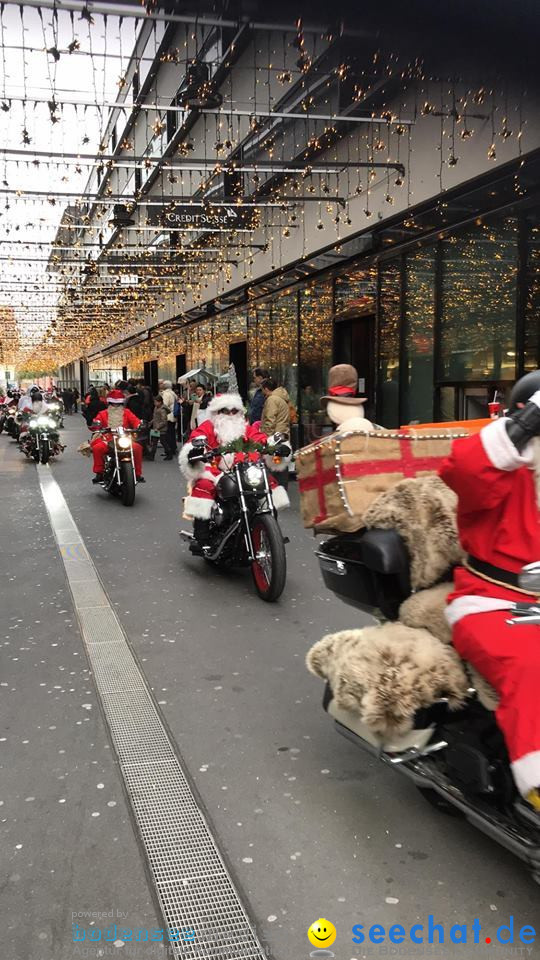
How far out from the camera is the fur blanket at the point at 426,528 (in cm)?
284

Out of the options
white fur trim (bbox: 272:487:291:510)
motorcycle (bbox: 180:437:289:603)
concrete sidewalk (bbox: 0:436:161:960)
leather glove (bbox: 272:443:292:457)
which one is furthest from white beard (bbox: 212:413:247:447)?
concrete sidewalk (bbox: 0:436:161:960)

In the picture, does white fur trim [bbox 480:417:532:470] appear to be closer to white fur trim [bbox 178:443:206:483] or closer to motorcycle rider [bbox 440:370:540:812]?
motorcycle rider [bbox 440:370:540:812]

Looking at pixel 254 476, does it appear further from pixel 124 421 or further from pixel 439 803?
pixel 124 421

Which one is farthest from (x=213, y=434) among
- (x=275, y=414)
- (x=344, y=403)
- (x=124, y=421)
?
(x=275, y=414)

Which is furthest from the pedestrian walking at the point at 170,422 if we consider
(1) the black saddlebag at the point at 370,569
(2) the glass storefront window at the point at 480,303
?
(1) the black saddlebag at the point at 370,569

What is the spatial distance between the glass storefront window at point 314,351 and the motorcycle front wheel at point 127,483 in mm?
5961

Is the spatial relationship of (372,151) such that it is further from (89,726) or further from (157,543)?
(89,726)

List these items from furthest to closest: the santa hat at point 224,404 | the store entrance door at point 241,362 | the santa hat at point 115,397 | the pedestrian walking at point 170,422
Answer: the store entrance door at point 241,362, the pedestrian walking at point 170,422, the santa hat at point 115,397, the santa hat at point 224,404

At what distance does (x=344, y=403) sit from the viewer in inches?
168

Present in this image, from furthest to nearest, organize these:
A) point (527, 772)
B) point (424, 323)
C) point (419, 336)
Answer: point (419, 336) → point (424, 323) → point (527, 772)

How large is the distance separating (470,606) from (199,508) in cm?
470

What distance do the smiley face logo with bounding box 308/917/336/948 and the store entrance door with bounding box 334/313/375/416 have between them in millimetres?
12181

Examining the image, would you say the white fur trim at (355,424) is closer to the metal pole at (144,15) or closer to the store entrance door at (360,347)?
the metal pole at (144,15)

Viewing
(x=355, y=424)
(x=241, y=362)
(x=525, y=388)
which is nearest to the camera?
(x=525, y=388)
